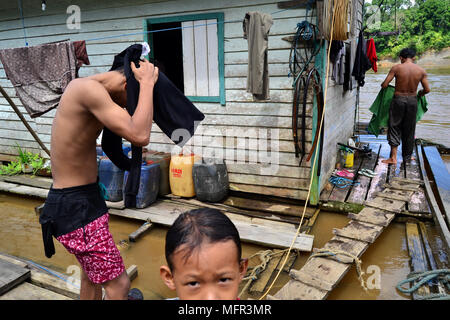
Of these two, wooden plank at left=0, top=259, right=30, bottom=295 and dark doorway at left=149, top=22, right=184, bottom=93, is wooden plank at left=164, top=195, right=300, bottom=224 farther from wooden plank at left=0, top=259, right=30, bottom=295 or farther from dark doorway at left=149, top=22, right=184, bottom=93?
dark doorway at left=149, top=22, right=184, bottom=93

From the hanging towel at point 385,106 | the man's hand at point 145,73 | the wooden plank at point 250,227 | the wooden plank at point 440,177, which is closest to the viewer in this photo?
the man's hand at point 145,73

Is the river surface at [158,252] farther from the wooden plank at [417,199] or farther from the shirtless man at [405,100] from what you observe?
the shirtless man at [405,100]

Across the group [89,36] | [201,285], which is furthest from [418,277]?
[89,36]

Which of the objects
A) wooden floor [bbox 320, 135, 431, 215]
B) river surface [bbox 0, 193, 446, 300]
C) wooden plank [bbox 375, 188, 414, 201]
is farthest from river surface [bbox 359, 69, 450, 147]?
river surface [bbox 0, 193, 446, 300]

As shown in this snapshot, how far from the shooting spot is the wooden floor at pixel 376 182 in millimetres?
5008

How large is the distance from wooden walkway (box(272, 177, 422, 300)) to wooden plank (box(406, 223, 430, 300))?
294 millimetres

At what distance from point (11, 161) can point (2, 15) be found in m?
3.18

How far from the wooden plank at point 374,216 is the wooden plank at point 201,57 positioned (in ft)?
9.88

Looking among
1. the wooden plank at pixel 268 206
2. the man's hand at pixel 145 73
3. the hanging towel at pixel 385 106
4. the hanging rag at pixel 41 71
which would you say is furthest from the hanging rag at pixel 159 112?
the hanging towel at pixel 385 106

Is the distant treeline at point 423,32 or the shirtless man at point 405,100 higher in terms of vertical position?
the distant treeline at point 423,32

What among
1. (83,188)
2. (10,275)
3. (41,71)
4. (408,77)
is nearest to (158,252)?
(10,275)

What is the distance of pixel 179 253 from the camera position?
1.39m

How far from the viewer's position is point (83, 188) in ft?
7.16
